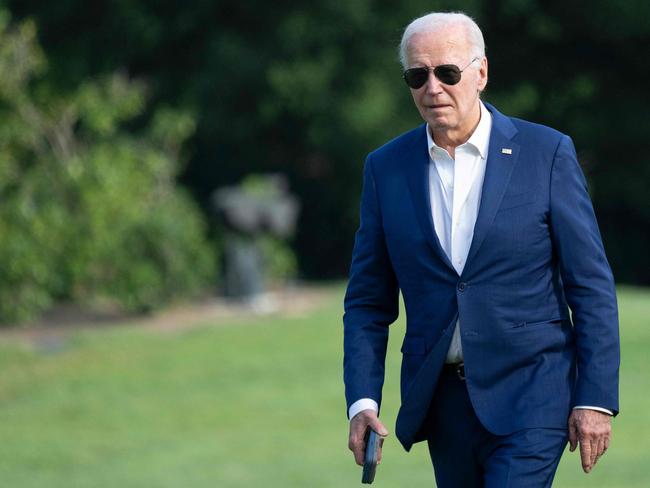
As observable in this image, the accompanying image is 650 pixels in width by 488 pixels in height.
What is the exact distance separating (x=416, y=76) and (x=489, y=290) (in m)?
0.62

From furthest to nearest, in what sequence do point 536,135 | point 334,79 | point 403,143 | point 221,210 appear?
point 334,79
point 221,210
point 403,143
point 536,135

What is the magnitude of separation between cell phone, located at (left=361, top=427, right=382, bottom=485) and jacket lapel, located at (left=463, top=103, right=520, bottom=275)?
0.52m

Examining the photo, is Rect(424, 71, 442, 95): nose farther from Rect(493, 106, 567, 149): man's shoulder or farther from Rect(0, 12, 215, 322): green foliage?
Rect(0, 12, 215, 322): green foliage

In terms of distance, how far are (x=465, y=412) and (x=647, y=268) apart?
27231 millimetres

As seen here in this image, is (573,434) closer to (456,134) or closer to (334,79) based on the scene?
(456,134)

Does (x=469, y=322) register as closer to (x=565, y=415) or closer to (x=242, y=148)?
→ (x=565, y=415)

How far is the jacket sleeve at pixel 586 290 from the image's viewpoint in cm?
393

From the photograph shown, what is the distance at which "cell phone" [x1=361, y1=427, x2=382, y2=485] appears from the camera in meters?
3.98

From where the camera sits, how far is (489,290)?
399cm

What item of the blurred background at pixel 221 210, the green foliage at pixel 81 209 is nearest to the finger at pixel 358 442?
the blurred background at pixel 221 210

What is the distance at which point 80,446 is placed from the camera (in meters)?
10.9

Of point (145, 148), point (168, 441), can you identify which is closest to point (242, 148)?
point (145, 148)

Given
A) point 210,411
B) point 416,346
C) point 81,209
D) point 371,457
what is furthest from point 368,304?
point 81,209

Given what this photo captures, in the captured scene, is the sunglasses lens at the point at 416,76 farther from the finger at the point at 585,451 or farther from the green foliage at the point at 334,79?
the green foliage at the point at 334,79
